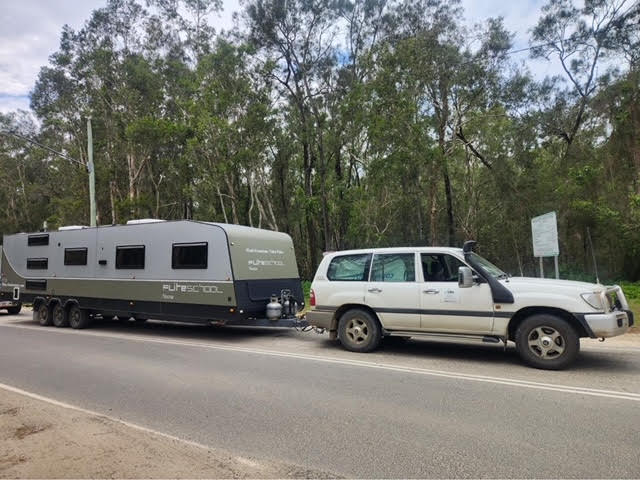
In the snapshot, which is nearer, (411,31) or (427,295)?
(427,295)

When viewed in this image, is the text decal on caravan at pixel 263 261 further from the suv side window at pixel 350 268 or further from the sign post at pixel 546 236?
the sign post at pixel 546 236

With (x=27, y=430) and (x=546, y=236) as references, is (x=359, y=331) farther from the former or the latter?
(x=546, y=236)

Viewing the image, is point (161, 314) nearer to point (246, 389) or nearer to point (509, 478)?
point (246, 389)

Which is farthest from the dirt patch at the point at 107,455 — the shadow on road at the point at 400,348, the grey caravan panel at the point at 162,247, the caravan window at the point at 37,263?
the caravan window at the point at 37,263

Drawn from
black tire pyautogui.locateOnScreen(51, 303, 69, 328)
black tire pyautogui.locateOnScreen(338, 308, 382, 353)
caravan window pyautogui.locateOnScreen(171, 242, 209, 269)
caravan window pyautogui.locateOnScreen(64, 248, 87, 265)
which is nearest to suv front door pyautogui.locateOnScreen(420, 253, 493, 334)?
black tire pyautogui.locateOnScreen(338, 308, 382, 353)

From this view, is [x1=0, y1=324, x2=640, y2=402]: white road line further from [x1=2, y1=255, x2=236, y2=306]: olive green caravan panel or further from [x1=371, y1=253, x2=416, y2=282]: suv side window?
[x1=371, y1=253, x2=416, y2=282]: suv side window

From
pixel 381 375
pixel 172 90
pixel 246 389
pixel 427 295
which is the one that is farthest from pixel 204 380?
pixel 172 90

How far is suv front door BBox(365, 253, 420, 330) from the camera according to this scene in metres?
7.95

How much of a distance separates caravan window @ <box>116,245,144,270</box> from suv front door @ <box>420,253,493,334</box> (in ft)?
25.1

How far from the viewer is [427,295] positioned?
779 centimetres

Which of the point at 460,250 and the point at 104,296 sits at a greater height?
the point at 460,250

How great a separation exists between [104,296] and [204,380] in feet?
24.2

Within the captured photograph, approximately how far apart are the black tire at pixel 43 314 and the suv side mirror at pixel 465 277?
1286cm

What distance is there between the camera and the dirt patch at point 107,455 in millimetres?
3570
